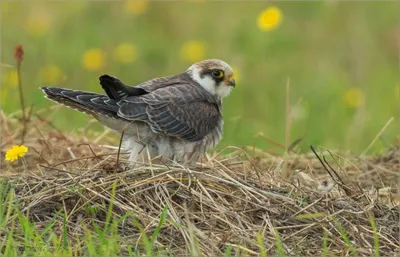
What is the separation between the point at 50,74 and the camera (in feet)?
37.1

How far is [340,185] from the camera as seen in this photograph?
6.68 m

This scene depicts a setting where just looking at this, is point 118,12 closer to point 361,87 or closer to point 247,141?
point 361,87

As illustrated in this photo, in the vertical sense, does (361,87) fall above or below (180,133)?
below

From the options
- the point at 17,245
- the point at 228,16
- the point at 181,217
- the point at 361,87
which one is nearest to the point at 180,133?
the point at 181,217

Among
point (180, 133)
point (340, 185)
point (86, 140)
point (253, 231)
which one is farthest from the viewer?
point (86, 140)

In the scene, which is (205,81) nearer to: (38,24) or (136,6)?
(38,24)

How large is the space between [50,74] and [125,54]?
4.09 feet

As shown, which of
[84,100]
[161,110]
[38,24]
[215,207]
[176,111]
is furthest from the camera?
[38,24]

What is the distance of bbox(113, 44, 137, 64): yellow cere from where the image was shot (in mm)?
12305

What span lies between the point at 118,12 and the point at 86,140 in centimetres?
570

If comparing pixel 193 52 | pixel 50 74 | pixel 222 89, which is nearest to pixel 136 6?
pixel 193 52

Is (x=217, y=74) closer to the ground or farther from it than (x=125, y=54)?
farther from it

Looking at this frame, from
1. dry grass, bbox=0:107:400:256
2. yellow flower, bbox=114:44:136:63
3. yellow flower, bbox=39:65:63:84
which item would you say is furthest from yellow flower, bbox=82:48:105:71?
dry grass, bbox=0:107:400:256

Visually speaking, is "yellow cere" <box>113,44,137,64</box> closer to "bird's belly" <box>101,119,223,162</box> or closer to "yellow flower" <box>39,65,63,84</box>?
"yellow flower" <box>39,65,63,84</box>
